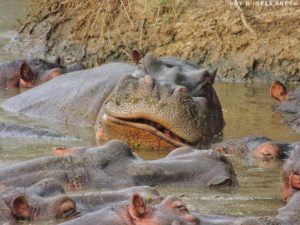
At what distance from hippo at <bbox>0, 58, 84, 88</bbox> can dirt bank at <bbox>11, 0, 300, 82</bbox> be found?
1522 mm

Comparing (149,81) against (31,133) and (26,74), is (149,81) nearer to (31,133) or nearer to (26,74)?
(31,133)

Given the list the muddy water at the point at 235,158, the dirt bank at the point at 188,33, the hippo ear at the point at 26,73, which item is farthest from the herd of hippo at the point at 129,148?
the dirt bank at the point at 188,33

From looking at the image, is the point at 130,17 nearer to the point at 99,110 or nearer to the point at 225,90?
the point at 225,90

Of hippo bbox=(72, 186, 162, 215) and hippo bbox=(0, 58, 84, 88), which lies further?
hippo bbox=(0, 58, 84, 88)

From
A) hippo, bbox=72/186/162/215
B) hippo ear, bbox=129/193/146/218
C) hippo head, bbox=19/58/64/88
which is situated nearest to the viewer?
hippo ear, bbox=129/193/146/218

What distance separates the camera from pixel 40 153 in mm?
8117

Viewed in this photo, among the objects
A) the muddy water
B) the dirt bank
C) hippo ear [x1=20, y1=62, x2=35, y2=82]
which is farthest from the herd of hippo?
the dirt bank

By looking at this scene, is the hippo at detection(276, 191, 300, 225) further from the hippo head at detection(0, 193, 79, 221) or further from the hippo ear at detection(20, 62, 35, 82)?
the hippo ear at detection(20, 62, 35, 82)

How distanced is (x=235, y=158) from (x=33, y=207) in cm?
300

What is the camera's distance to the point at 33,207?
5.48 m

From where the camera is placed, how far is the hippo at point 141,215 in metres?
4.90

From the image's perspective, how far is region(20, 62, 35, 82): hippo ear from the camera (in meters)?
11.9

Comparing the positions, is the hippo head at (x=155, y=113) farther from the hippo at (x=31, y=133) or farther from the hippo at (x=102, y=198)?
the hippo at (x=102, y=198)

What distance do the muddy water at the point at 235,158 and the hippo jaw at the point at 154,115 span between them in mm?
228
